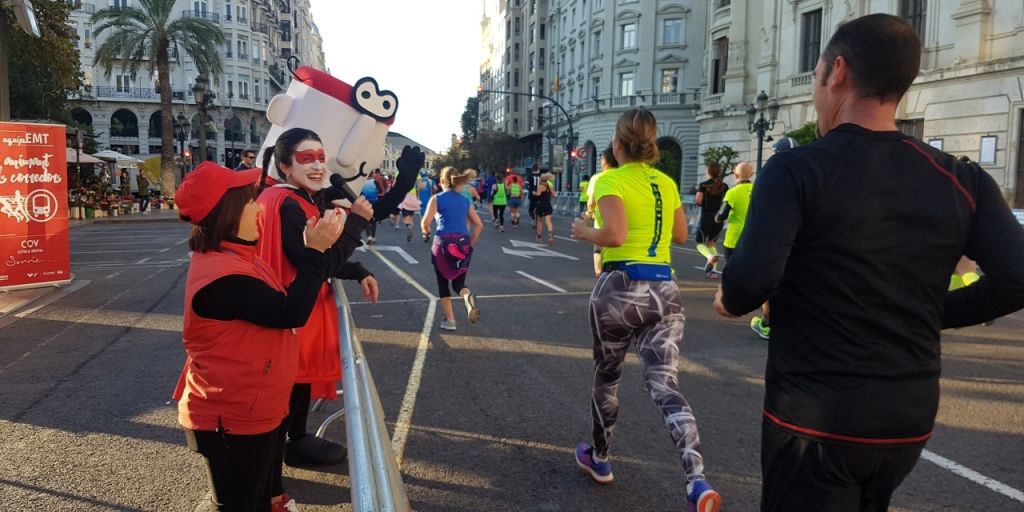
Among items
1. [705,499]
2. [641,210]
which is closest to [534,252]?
[641,210]

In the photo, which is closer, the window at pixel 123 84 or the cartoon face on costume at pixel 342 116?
the cartoon face on costume at pixel 342 116

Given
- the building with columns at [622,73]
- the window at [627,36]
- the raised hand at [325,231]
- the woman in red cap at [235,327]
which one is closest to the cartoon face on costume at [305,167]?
the woman in red cap at [235,327]

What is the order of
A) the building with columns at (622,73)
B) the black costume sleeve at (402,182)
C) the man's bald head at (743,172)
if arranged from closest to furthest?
the black costume sleeve at (402,182), the man's bald head at (743,172), the building with columns at (622,73)

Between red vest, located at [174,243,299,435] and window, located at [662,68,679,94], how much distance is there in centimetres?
5261

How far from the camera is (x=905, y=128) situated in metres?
26.2

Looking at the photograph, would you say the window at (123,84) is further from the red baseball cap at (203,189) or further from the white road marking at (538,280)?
the red baseball cap at (203,189)

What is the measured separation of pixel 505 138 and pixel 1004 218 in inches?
3117

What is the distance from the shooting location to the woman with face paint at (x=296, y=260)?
3.33 metres

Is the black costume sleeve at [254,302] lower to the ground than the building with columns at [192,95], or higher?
lower

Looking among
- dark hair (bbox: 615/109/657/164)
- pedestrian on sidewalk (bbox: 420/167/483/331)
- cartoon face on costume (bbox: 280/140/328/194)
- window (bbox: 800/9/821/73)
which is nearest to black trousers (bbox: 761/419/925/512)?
dark hair (bbox: 615/109/657/164)

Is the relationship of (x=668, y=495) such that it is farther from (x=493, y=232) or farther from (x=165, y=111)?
(x=165, y=111)

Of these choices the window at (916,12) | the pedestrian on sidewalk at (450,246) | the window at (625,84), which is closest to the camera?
the pedestrian on sidewalk at (450,246)

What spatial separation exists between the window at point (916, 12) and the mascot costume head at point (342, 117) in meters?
25.4

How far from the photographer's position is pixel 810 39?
101 feet
